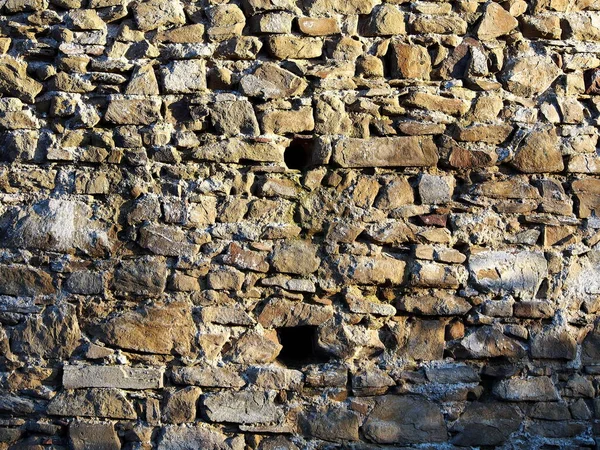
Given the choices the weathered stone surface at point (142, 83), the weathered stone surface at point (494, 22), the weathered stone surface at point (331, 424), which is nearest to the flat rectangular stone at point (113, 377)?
the weathered stone surface at point (331, 424)

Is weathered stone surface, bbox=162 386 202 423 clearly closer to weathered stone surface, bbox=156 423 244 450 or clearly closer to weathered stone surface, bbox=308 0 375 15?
weathered stone surface, bbox=156 423 244 450

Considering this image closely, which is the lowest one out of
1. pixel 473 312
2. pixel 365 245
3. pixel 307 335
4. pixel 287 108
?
pixel 307 335

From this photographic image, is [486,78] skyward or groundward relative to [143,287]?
skyward

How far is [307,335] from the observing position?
110 inches

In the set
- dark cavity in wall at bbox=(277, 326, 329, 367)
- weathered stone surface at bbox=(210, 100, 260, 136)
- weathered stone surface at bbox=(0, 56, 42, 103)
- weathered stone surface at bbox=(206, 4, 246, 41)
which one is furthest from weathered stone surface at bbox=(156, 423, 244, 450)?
weathered stone surface at bbox=(206, 4, 246, 41)

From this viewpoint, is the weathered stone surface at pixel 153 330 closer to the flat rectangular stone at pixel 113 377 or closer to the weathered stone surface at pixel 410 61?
the flat rectangular stone at pixel 113 377

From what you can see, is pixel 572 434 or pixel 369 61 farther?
pixel 369 61

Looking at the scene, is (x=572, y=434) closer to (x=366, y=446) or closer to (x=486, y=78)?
(x=366, y=446)

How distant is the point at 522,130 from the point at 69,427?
2.13 metres

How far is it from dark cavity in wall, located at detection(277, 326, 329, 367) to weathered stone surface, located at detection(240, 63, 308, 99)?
0.95 m

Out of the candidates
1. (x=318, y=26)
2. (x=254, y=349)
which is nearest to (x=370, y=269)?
(x=254, y=349)

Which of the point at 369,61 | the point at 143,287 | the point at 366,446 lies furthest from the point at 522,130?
the point at 143,287

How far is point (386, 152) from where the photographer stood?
9.22 feet

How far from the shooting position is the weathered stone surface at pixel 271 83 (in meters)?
2.83
